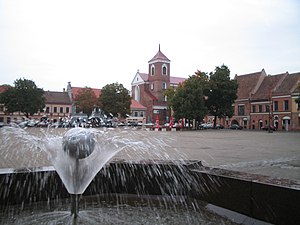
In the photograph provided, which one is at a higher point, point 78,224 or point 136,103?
point 136,103

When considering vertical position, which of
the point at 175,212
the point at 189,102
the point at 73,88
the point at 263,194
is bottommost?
the point at 175,212

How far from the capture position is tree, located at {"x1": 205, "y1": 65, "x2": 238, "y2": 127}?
4722cm

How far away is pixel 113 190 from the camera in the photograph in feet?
18.2

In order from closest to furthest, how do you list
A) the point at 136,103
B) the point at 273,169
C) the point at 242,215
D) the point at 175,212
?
the point at 242,215 < the point at 175,212 < the point at 273,169 < the point at 136,103

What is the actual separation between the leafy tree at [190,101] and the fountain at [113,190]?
37.8 m

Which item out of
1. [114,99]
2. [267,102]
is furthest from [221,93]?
[114,99]

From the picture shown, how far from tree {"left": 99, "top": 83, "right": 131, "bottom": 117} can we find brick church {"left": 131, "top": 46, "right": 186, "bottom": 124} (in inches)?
800

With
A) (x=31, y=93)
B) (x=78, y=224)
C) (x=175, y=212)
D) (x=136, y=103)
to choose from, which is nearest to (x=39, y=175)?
(x=78, y=224)

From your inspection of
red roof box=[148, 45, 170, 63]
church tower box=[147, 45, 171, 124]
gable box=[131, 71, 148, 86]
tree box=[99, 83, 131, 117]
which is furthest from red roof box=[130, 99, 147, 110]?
tree box=[99, 83, 131, 117]

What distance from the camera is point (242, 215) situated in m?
4.18

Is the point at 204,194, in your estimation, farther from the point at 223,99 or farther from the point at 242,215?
the point at 223,99

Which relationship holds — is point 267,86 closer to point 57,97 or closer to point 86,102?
point 86,102

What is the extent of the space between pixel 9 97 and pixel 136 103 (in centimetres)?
3753

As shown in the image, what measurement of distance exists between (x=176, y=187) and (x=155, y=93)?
7809 centimetres
